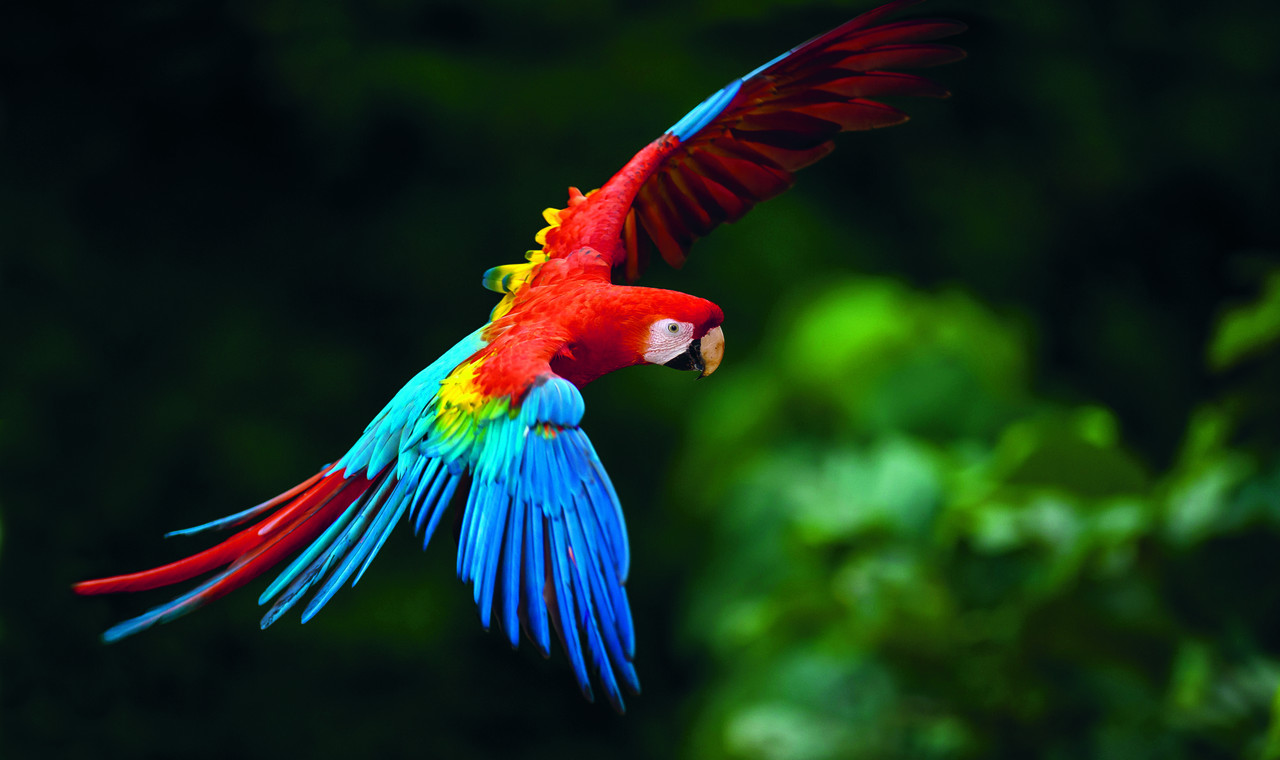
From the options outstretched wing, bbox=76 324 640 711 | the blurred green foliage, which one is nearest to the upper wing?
outstretched wing, bbox=76 324 640 711

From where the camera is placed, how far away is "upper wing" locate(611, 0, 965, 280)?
439 mm

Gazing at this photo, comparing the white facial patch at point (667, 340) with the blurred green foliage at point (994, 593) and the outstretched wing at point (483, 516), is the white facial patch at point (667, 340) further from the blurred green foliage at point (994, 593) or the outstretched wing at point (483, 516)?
the blurred green foliage at point (994, 593)

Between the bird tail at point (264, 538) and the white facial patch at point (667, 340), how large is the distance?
3.8 inches

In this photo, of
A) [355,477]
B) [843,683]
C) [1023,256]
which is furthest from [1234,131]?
[355,477]

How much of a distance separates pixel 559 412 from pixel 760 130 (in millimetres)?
193

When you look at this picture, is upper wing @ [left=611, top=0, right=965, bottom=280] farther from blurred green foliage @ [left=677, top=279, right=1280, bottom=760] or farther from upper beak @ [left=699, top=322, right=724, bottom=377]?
blurred green foliage @ [left=677, top=279, right=1280, bottom=760]

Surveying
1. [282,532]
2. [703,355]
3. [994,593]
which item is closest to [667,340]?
[703,355]

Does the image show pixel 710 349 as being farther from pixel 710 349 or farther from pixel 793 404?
pixel 793 404

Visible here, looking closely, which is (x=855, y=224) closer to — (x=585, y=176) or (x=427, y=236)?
(x=585, y=176)

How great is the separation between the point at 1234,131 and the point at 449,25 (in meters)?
1.42

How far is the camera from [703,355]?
1.21 feet

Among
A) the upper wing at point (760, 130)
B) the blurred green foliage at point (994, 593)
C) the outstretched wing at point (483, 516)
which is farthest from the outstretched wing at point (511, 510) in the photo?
the blurred green foliage at point (994, 593)

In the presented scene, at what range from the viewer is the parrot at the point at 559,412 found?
0.30 metres

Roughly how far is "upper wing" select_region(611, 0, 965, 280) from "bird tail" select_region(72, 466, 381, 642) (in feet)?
0.49
